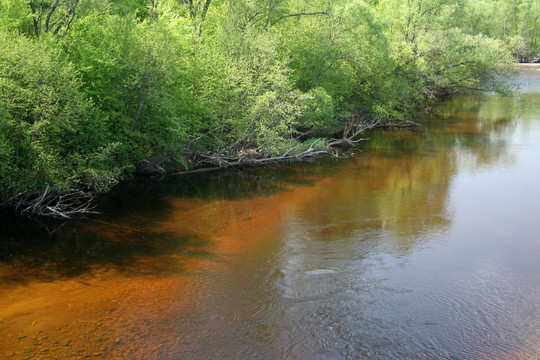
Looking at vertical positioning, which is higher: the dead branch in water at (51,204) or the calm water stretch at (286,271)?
the dead branch in water at (51,204)

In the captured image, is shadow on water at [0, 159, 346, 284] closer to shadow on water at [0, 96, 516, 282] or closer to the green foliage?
shadow on water at [0, 96, 516, 282]

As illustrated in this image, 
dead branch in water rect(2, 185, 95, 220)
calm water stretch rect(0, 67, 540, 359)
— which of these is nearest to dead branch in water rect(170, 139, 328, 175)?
calm water stretch rect(0, 67, 540, 359)

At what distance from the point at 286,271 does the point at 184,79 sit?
1331 cm

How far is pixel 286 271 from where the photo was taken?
15789 millimetres

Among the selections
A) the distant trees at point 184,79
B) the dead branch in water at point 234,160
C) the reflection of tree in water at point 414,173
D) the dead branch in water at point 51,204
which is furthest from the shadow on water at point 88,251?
the dead branch in water at point 234,160

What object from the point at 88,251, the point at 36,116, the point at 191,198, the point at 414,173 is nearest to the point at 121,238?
the point at 88,251

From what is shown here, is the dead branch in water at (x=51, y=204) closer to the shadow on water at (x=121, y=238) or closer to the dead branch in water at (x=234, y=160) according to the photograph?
the shadow on water at (x=121, y=238)

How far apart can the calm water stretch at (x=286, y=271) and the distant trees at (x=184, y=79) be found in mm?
2060

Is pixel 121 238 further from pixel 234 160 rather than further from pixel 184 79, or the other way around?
pixel 234 160

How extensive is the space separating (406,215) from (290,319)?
9.36 m

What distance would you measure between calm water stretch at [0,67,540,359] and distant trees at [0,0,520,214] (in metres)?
2.06

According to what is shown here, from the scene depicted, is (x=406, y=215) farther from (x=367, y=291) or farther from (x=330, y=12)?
(x=330, y=12)

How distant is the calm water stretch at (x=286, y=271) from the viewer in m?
12.4

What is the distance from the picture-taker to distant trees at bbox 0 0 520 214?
61.5 ft
